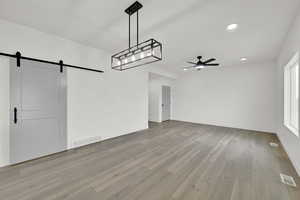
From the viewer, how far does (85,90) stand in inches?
133

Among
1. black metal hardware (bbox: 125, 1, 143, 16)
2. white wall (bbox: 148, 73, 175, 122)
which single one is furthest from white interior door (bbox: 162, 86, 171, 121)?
black metal hardware (bbox: 125, 1, 143, 16)

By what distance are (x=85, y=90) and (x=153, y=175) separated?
276cm

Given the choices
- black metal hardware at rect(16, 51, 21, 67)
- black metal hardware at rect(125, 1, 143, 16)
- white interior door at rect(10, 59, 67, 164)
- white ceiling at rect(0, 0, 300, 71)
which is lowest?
white interior door at rect(10, 59, 67, 164)

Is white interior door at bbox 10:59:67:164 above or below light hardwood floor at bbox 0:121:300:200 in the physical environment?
above

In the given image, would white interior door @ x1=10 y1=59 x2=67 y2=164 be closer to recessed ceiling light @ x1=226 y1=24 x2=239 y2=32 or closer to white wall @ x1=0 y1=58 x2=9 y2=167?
white wall @ x1=0 y1=58 x2=9 y2=167

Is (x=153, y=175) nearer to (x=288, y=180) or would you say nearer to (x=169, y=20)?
(x=288, y=180)

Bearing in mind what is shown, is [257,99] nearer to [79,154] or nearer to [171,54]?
[171,54]

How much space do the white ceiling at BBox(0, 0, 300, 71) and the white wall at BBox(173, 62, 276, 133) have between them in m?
2.10

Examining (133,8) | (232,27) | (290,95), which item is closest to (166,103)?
(290,95)

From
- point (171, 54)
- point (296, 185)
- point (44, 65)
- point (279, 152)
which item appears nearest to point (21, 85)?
point (44, 65)

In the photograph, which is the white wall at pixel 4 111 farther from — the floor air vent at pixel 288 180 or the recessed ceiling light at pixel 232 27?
the floor air vent at pixel 288 180

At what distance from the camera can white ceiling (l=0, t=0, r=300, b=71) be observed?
190 centimetres

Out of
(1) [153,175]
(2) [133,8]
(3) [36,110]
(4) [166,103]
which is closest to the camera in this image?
(2) [133,8]

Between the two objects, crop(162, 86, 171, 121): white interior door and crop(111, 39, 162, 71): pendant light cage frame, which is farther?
crop(162, 86, 171, 121): white interior door
